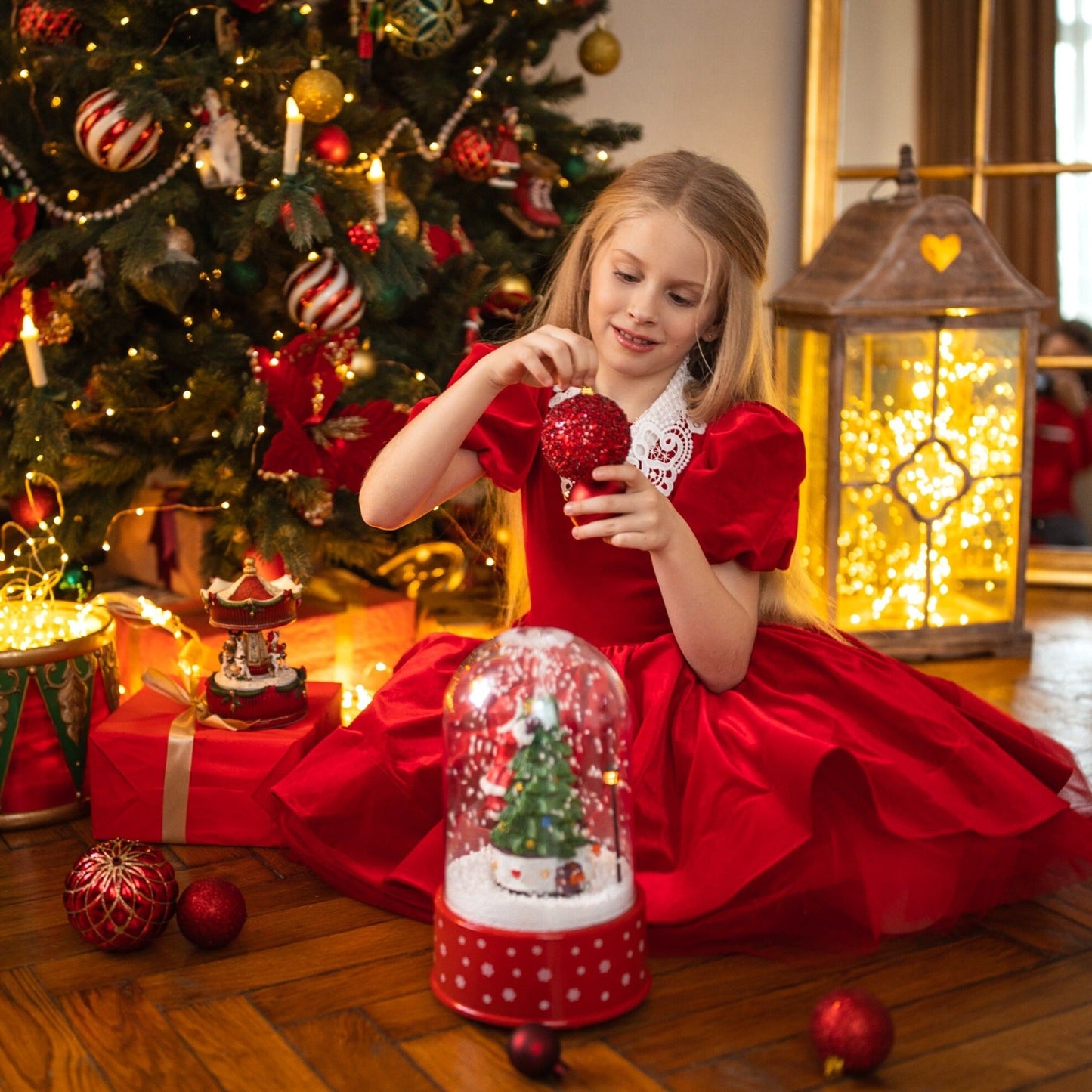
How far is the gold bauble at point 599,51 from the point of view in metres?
2.55

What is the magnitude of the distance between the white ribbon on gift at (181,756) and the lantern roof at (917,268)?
4.30 ft

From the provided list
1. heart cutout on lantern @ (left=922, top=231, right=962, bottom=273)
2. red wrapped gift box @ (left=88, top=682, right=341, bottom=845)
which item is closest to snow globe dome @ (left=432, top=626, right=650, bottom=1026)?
red wrapped gift box @ (left=88, top=682, right=341, bottom=845)

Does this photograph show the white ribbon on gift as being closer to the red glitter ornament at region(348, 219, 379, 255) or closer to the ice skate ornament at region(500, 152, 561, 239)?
the red glitter ornament at region(348, 219, 379, 255)

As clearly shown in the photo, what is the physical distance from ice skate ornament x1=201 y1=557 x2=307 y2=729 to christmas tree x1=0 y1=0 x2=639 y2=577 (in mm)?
305

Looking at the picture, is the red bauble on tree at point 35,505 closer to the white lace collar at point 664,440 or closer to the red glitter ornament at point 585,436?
the white lace collar at point 664,440

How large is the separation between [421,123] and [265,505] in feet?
2.46

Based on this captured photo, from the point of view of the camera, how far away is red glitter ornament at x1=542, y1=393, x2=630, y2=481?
1358 millimetres

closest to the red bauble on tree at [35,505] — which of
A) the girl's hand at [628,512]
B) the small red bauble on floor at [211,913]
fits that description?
the small red bauble on floor at [211,913]

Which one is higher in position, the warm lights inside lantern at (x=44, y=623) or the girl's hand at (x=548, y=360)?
the girl's hand at (x=548, y=360)

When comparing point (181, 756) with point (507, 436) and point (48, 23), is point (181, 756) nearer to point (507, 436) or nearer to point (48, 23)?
point (507, 436)

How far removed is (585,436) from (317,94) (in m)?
0.97

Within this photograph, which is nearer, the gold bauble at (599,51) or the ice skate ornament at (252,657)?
the ice skate ornament at (252,657)

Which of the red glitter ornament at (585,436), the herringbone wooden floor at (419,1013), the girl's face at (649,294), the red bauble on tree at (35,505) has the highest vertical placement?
the girl's face at (649,294)

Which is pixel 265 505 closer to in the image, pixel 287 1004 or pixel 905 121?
pixel 287 1004
